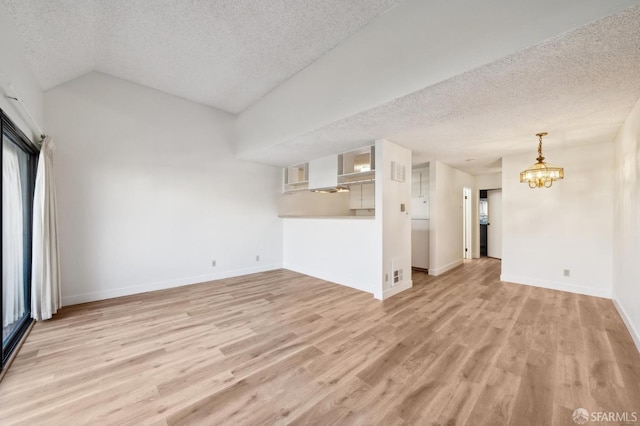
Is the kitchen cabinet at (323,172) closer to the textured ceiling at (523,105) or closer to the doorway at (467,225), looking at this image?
the textured ceiling at (523,105)

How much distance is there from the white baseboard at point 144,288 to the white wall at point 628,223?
566 cm

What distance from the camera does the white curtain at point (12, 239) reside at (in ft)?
7.88

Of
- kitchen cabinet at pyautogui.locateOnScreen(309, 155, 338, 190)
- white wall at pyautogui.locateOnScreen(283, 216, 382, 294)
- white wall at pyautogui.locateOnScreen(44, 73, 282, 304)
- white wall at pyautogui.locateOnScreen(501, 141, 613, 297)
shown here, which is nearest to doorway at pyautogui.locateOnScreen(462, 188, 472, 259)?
white wall at pyautogui.locateOnScreen(501, 141, 613, 297)

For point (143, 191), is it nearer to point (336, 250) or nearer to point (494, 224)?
point (336, 250)

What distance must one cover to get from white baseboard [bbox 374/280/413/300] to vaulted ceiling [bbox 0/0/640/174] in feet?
7.92

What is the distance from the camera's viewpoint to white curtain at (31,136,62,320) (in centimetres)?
288

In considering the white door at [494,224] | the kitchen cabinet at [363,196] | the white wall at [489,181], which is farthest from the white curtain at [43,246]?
the white door at [494,224]

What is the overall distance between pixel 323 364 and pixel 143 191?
401 cm

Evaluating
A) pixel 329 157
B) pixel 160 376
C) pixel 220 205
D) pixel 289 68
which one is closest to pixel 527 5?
pixel 289 68

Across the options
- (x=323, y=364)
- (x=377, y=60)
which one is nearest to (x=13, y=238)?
(x=323, y=364)

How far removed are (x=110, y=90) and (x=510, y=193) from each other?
735cm

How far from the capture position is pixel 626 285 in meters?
2.95

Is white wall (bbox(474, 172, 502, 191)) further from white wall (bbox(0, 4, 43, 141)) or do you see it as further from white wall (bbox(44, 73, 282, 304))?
white wall (bbox(0, 4, 43, 141))

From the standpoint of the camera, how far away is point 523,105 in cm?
256
